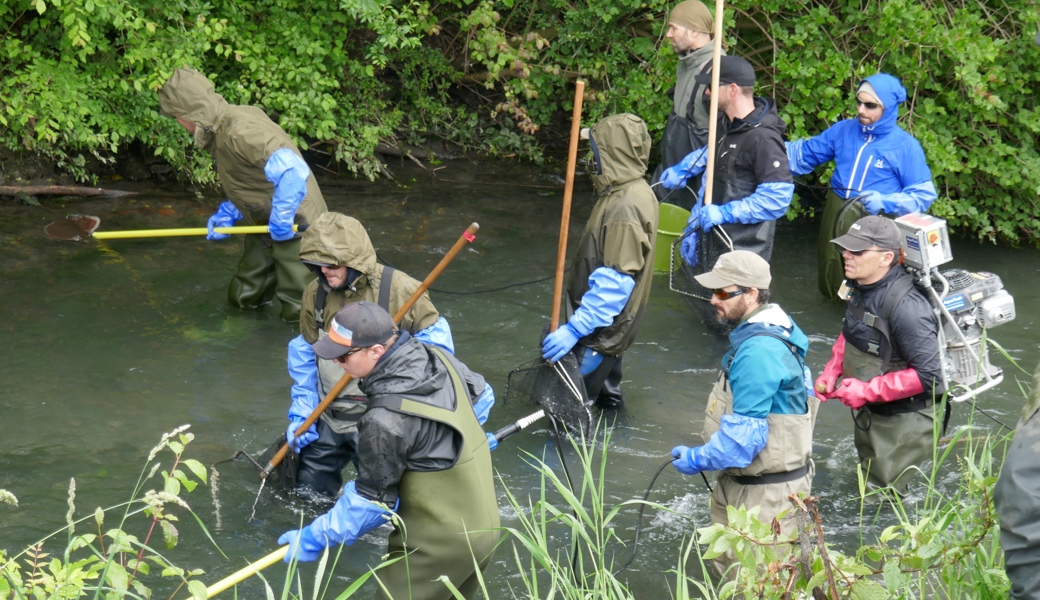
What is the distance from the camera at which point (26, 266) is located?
8.26 meters

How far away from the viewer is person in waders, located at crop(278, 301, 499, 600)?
3.67m

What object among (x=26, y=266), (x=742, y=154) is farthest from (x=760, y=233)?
(x=26, y=266)

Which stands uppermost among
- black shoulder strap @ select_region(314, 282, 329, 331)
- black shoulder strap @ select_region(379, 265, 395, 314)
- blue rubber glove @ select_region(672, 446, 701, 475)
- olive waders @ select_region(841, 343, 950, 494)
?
black shoulder strap @ select_region(379, 265, 395, 314)

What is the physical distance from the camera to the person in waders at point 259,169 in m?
6.94

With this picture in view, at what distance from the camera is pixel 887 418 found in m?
5.01

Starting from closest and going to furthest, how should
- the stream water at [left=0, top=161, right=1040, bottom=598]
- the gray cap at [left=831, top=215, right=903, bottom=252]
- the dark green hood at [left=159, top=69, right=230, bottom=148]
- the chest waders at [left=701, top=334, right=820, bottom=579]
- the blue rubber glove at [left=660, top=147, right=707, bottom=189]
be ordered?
the chest waders at [left=701, top=334, right=820, bottom=579], the gray cap at [left=831, top=215, right=903, bottom=252], the stream water at [left=0, top=161, right=1040, bottom=598], the dark green hood at [left=159, top=69, right=230, bottom=148], the blue rubber glove at [left=660, top=147, right=707, bottom=189]

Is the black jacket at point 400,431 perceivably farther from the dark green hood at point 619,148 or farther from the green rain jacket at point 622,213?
the dark green hood at point 619,148

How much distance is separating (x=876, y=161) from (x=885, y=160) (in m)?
0.06

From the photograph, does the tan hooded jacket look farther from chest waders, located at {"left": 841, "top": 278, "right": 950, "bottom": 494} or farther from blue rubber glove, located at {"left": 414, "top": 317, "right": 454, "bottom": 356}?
chest waders, located at {"left": 841, "top": 278, "right": 950, "bottom": 494}

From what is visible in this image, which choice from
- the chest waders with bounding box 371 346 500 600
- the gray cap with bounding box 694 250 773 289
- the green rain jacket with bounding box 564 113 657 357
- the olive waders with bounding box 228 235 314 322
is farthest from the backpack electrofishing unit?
the olive waders with bounding box 228 235 314 322

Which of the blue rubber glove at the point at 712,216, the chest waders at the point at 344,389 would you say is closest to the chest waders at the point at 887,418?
the blue rubber glove at the point at 712,216

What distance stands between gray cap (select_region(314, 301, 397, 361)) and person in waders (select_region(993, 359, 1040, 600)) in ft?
7.11

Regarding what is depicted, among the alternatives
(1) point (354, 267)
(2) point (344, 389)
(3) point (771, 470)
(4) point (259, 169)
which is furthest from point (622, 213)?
(4) point (259, 169)

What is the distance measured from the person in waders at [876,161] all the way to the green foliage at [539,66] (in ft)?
5.95
